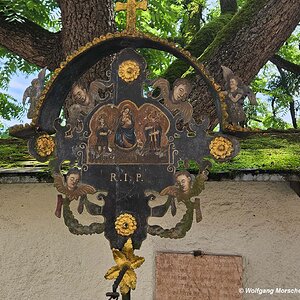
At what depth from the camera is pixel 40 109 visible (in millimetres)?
3291

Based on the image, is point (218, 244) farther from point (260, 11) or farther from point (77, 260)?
point (260, 11)

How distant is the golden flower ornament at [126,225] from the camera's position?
10.3 feet

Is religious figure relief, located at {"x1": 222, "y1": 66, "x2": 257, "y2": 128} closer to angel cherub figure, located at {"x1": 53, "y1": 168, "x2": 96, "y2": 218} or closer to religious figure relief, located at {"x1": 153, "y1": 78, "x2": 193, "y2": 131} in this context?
religious figure relief, located at {"x1": 153, "y1": 78, "x2": 193, "y2": 131}

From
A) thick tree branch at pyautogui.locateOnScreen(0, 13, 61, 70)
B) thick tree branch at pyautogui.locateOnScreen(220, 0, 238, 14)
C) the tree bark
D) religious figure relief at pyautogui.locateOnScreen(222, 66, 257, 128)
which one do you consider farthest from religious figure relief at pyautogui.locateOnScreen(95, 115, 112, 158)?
thick tree branch at pyautogui.locateOnScreen(220, 0, 238, 14)

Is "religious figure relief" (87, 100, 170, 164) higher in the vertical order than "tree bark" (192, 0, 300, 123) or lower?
lower

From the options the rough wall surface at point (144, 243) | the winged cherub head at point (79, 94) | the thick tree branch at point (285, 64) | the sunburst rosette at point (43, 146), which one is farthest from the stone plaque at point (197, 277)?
the thick tree branch at point (285, 64)

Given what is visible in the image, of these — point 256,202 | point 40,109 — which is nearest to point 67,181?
point 40,109

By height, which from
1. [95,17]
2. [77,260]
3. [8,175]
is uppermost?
[95,17]

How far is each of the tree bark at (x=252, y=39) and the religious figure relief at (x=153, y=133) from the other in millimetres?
2525

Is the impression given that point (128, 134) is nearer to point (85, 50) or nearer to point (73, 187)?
point (73, 187)

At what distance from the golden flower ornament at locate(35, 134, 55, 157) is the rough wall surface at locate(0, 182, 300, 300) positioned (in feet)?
4.50

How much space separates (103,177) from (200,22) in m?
7.88

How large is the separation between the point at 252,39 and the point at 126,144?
315 centimetres

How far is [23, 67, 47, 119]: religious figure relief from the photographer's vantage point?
333 cm
